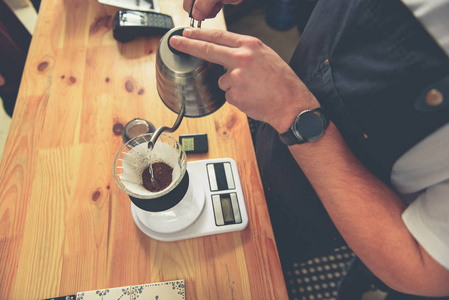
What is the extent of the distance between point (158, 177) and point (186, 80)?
225mm

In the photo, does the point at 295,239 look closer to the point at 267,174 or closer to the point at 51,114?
the point at 267,174

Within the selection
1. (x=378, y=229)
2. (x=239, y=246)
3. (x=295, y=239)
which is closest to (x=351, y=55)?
(x=378, y=229)

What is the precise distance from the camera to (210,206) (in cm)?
72

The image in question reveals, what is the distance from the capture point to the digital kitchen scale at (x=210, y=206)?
2.27 feet

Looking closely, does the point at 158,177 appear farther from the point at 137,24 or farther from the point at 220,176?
the point at 137,24

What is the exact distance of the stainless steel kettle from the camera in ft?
1.71

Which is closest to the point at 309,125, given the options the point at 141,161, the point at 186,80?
the point at 186,80

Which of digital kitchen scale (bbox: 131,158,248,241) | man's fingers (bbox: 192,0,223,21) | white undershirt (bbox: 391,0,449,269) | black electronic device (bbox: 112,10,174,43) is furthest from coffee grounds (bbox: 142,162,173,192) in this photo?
black electronic device (bbox: 112,10,174,43)

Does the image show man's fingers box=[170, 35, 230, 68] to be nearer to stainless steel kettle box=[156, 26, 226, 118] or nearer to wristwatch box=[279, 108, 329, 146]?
stainless steel kettle box=[156, 26, 226, 118]

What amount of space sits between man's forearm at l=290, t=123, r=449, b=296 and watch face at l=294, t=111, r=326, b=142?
0.14 ft

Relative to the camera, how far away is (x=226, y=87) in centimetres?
57

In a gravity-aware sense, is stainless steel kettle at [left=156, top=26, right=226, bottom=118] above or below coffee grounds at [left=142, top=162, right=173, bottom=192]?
above

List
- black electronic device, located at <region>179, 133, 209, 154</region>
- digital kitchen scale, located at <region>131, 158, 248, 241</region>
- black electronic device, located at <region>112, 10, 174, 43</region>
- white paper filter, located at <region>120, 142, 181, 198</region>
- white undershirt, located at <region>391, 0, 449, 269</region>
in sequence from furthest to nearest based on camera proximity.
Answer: black electronic device, located at <region>112, 10, 174, 43</region> → black electronic device, located at <region>179, 133, 209, 154</region> → digital kitchen scale, located at <region>131, 158, 248, 241</region> → white paper filter, located at <region>120, 142, 181, 198</region> → white undershirt, located at <region>391, 0, 449, 269</region>

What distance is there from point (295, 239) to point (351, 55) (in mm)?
664
